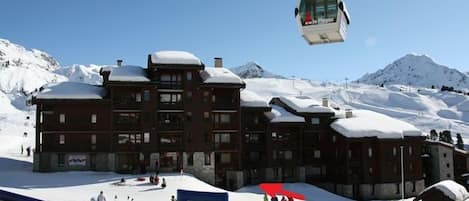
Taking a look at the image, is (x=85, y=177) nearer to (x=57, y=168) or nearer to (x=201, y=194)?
(x=57, y=168)

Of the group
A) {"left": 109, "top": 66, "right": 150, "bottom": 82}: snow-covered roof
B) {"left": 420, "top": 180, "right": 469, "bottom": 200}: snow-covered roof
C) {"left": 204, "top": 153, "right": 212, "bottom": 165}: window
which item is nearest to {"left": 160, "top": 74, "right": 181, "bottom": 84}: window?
{"left": 109, "top": 66, "right": 150, "bottom": 82}: snow-covered roof

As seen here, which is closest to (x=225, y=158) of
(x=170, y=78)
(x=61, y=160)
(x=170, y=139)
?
(x=170, y=139)

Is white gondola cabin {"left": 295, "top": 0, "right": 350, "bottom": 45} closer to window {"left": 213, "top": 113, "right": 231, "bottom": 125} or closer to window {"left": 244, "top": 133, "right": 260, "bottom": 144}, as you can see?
window {"left": 213, "top": 113, "right": 231, "bottom": 125}

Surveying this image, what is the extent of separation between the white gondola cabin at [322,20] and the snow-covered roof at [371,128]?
4217 cm

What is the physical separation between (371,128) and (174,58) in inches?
1006

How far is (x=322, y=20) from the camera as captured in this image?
25.1 meters

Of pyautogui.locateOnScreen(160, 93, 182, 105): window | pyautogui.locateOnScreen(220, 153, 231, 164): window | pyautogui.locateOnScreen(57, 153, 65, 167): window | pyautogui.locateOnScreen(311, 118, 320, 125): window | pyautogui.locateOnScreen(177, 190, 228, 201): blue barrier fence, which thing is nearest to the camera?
pyautogui.locateOnScreen(177, 190, 228, 201): blue barrier fence

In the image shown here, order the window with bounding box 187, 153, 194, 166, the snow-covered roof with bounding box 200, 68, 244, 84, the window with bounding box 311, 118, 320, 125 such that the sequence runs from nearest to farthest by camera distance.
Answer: the window with bounding box 187, 153, 194, 166 < the snow-covered roof with bounding box 200, 68, 244, 84 < the window with bounding box 311, 118, 320, 125

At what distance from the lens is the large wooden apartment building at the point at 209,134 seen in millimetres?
57125

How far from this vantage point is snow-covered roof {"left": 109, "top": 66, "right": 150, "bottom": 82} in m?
57.7

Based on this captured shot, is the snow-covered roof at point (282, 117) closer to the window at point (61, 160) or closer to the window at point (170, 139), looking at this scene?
the window at point (170, 139)

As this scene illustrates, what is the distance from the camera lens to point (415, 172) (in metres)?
70.4

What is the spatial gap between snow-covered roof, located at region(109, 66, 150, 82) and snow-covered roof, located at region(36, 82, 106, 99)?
2.54 m

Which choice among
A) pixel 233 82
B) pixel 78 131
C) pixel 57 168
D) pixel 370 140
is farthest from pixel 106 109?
pixel 370 140
